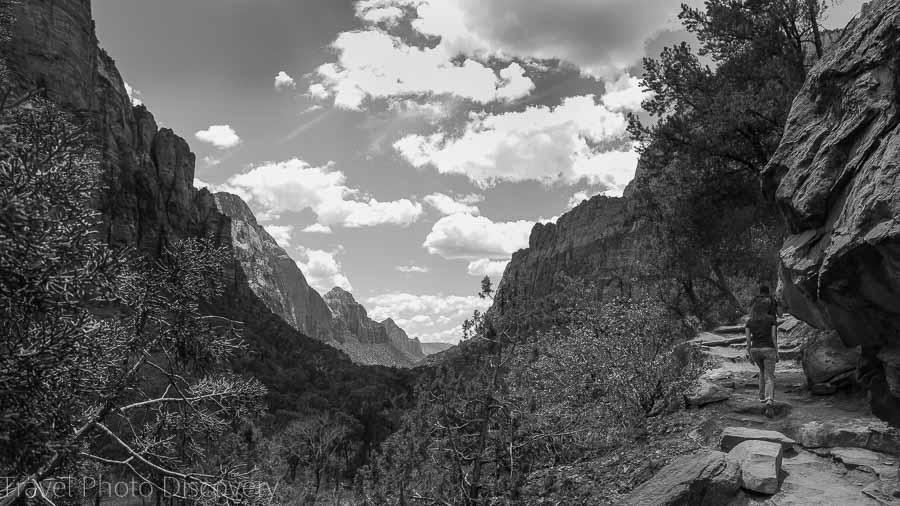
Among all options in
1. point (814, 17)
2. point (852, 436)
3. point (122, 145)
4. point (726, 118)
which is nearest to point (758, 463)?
point (852, 436)

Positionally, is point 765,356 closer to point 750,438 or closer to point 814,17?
point 750,438

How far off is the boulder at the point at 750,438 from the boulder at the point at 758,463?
0.41m

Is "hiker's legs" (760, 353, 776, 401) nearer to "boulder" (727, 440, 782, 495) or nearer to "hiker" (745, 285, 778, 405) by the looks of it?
"hiker" (745, 285, 778, 405)

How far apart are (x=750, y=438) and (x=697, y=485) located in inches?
72.2

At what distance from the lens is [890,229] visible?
21.4ft

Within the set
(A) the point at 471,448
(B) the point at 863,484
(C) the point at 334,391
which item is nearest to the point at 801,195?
(B) the point at 863,484

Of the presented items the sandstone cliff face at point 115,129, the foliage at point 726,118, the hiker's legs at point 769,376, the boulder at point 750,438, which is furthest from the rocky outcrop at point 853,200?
the sandstone cliff face at point 115,129

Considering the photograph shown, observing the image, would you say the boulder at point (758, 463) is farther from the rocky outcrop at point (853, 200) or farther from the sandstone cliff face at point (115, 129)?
the sandstone cliff face at point (115, 129)

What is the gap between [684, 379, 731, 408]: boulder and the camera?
10.6m

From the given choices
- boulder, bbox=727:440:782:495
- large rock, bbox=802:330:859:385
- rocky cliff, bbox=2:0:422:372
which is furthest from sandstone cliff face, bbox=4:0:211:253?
boulder, bbox=727:440:782:495

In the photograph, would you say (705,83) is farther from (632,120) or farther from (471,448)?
(471,448)

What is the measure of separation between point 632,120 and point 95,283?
809 inches

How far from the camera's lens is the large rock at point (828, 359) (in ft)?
31.2

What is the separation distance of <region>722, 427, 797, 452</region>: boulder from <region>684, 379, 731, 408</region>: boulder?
2911mm
